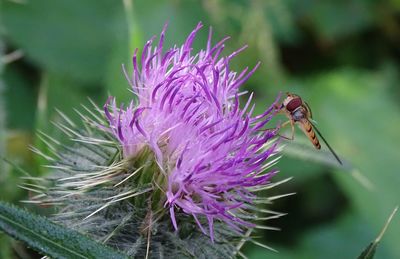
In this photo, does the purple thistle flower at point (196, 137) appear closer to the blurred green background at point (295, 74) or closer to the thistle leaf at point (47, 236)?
the thistle leaf at point (47, 236)

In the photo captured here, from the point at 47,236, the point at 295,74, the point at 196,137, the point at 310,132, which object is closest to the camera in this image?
the point at 47,236

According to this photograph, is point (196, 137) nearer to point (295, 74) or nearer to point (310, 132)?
point (310, 132)

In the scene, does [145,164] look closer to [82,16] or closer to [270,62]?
[270,62]

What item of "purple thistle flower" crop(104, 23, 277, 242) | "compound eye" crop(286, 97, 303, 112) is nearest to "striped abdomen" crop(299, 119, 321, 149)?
"compound eye" crop(286, 97, 303, 112)

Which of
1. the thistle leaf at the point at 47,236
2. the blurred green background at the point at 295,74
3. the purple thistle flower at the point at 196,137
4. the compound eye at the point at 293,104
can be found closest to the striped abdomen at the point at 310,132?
the compound eye at the point at 293,104

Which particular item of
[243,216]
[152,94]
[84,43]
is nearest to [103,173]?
[152,94]

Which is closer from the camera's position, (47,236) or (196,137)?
(47,236)

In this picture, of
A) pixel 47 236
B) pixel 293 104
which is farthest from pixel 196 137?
pixel 47 236
